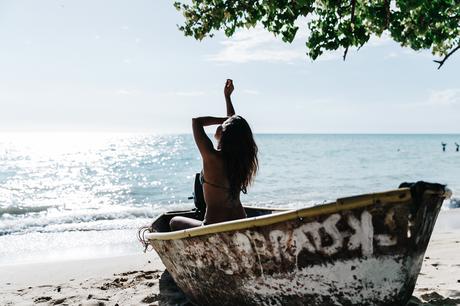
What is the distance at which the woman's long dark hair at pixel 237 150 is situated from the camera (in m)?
4.20

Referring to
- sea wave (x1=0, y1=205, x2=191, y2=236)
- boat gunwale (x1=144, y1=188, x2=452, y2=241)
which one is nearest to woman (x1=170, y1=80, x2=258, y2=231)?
boat gunwale (x1=144, y1=188, x2=452, y2=241)

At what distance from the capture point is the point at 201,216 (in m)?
6.40

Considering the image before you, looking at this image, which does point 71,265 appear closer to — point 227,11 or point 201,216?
point 201,216

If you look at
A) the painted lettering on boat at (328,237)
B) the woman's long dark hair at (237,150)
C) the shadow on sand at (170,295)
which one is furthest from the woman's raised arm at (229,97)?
the painted lettering on boat at (328,237)

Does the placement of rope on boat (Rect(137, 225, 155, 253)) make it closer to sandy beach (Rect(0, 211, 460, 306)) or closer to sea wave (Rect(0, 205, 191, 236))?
sandy beach (Rect(0, 211, 460, 306))

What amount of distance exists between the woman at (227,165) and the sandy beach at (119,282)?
1425 mm

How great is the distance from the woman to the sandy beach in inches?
56.1

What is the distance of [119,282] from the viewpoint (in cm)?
653

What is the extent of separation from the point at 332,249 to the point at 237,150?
1351 millimetres

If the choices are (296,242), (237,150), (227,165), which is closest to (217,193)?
(227,165)

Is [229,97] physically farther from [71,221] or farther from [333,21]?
[71,221]

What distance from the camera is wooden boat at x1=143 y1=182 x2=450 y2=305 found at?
3178 millimetres

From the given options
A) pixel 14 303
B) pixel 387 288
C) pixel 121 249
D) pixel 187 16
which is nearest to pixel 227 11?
pixel 187 16

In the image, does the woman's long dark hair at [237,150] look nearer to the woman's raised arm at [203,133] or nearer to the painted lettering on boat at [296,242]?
the woman's raised arm at [203,133]
